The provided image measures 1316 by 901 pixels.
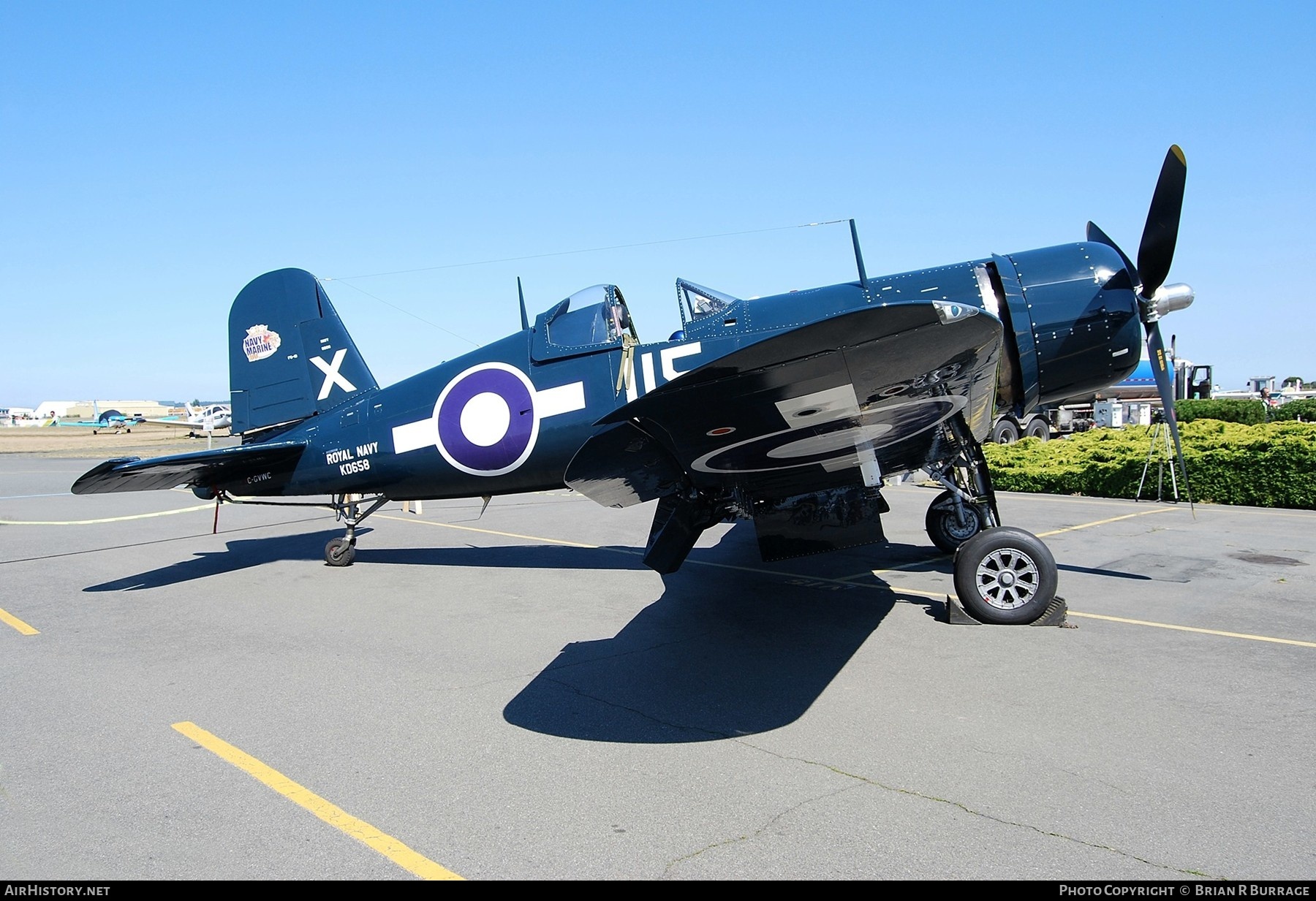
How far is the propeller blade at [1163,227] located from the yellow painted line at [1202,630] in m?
2.59

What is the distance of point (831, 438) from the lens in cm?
499

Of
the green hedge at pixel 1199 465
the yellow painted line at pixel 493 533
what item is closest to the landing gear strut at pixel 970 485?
the yellow painted line at pixel 493 533

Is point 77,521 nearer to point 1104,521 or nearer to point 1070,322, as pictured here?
point 1070,322

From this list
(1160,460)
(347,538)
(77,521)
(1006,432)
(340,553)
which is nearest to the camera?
(340,553)

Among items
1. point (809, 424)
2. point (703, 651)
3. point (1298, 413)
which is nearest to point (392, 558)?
point (703, 651)

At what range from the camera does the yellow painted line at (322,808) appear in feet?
9.51

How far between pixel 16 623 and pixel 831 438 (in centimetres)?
706

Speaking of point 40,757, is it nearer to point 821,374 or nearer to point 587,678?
point 587,678

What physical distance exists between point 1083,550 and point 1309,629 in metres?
3.36

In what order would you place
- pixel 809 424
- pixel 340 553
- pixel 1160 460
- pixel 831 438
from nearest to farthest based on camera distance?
pixel 809 424
pixel 831 438
pixel 340 553
pixel 1160 460

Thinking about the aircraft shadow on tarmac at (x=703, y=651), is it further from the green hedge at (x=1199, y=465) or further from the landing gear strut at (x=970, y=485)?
the green hedge at (x=1199, y=465)

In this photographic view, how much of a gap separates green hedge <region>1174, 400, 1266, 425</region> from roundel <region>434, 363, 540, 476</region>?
92.0 feet

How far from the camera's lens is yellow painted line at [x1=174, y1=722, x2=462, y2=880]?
114 inches

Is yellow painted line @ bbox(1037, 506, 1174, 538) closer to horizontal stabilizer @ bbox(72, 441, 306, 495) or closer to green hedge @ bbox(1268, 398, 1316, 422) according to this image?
horizontal stabilizer @ bbox(72, 441, 306, 495)
